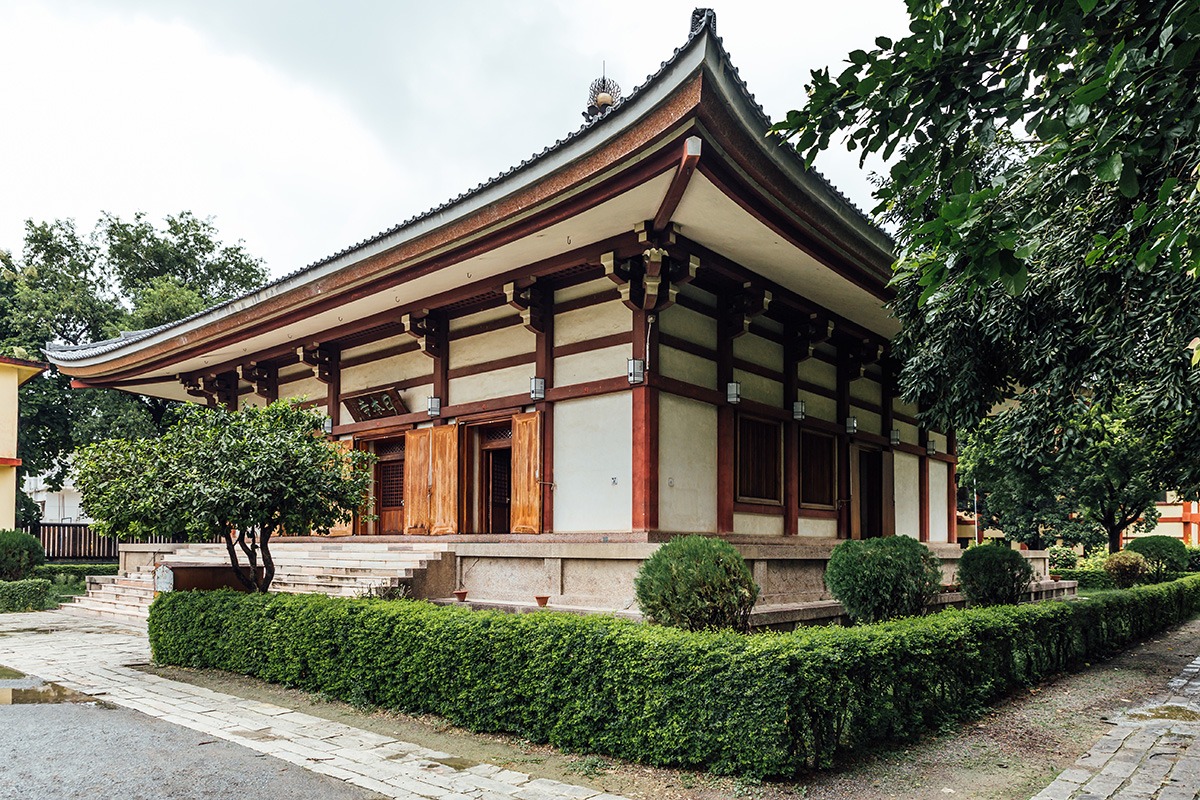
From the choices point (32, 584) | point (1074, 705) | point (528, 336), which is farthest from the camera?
point (32, 584)

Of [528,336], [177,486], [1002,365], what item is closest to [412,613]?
[177,486]

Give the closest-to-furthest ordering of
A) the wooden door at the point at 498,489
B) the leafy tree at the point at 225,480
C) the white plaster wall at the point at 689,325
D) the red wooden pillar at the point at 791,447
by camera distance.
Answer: the leafy tree at the point at 225,480
the white plaster wall at the point at 689,325
the red wooden pillar at the point at 791,447
the wooden door at the point at 498,489

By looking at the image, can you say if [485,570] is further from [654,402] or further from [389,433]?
[389,433]

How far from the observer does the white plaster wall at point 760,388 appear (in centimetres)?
1203

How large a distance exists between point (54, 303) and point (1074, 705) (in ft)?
94.0

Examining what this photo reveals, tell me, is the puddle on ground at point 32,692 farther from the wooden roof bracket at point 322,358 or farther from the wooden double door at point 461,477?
the wooden roof bracket at point 322,358

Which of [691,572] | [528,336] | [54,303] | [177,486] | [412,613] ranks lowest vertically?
[412,613]

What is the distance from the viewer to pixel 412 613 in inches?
306

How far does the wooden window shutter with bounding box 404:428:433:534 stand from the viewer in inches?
503

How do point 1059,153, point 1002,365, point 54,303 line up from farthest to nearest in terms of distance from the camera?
point 54,303, point 1002,365, point 1059,153

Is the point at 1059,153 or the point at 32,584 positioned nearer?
the point at 1059,153

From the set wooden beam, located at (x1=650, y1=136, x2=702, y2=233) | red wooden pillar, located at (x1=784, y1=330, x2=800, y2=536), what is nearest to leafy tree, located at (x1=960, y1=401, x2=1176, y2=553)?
red wooden pillar, located at (x1=784, y1=330, x2=800, y2=536)

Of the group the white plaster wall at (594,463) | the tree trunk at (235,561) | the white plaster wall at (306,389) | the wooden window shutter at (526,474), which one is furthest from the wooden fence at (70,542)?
the white plaster wall at (594,463)

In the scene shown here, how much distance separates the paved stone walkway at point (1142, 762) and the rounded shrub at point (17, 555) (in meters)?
19.2
